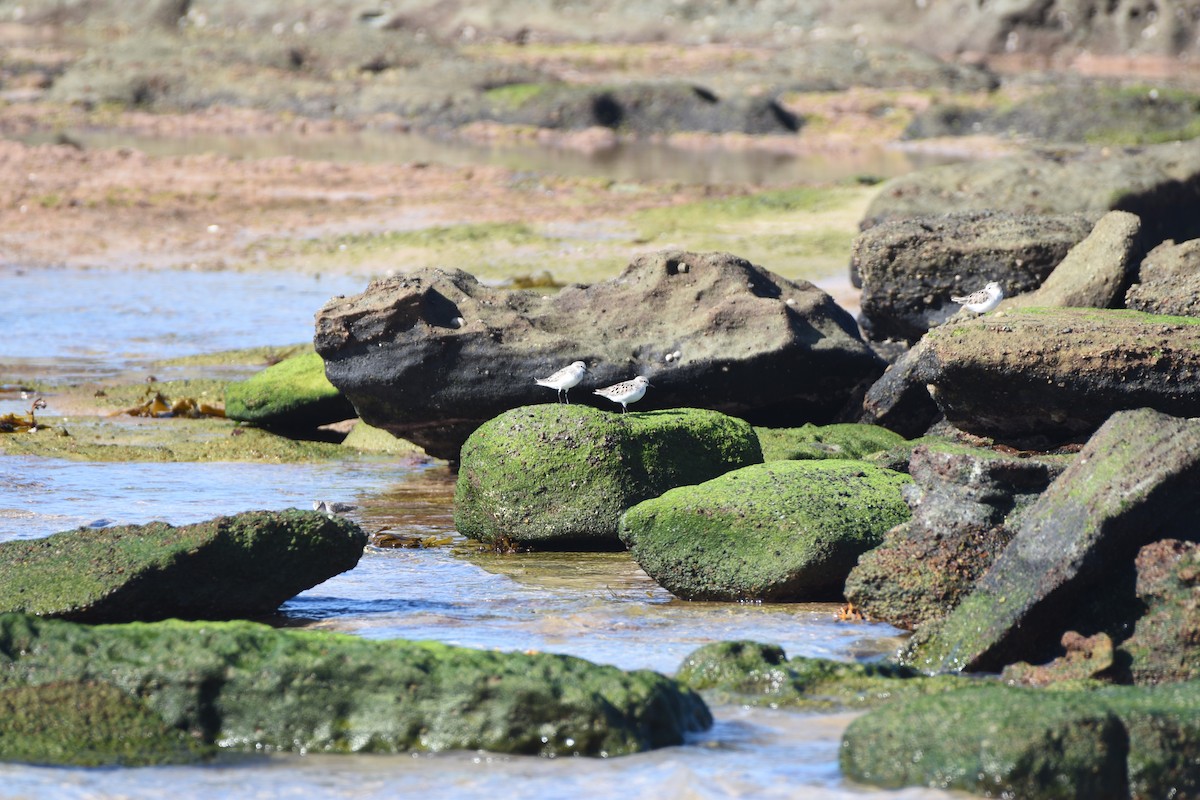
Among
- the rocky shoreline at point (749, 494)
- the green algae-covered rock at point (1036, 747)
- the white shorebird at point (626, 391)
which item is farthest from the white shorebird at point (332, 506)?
the green algae-covered rock at point (1036, 747)

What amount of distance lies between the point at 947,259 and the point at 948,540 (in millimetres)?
4432

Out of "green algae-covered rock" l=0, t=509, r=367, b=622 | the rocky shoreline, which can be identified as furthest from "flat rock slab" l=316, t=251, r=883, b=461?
"green algae-covered rock" l=0, t=509, r=367, b=622

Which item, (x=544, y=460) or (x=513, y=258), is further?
(x=513, y=258)

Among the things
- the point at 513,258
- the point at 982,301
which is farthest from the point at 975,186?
the point at 982,301

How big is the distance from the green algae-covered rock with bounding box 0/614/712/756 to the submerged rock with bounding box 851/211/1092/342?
5.97 m

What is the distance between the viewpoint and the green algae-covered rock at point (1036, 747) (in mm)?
4781

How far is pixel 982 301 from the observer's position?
9.61 m

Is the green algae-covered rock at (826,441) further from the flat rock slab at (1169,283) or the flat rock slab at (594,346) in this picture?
the flat rock slab at (1169,283)

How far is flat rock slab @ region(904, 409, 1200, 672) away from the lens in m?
5.94

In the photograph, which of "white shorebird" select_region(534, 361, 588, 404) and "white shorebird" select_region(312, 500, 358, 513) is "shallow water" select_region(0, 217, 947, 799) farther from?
"white shorebird" select_region(534, 361, 588, 404)

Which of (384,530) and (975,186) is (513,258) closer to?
(975,186)

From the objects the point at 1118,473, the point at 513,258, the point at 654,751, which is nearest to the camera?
the point at 654,751

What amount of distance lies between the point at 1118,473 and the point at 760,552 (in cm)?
167

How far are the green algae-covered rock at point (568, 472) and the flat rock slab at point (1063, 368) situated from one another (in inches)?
53.6
